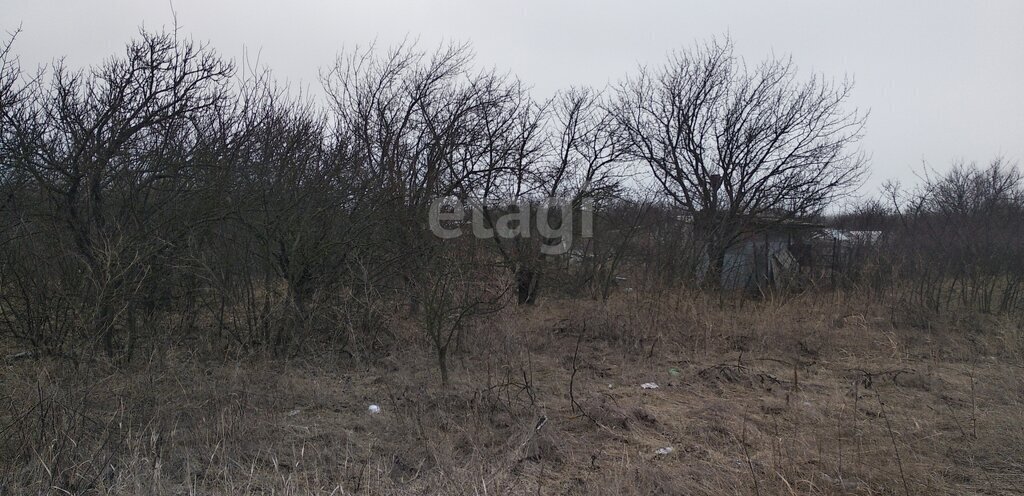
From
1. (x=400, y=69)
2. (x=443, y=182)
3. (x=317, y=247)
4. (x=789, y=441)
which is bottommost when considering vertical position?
(x=789, y=441)

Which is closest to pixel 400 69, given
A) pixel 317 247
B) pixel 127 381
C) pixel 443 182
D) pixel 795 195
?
pixel 443 182

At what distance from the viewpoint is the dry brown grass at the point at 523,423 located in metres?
3.19

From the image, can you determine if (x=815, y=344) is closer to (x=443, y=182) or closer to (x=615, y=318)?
(x=615, y=318)

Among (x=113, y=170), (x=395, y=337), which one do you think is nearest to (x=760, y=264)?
Answer: (x=395, y=337)

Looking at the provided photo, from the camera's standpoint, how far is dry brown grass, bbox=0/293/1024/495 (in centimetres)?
319

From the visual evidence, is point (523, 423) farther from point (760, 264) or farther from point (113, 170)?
point (760, 264)

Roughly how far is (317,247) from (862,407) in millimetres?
5101

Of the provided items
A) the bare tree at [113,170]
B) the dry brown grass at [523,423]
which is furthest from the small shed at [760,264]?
the bare tree at [113,170]

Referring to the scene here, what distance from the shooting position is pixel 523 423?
4.10 meters

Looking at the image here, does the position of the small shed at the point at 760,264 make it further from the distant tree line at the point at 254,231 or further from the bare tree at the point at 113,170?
the bare tree at the point at 113,170

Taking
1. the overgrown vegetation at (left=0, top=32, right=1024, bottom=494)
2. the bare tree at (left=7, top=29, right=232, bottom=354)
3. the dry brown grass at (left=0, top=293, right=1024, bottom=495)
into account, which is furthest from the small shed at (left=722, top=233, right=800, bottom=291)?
the bare tree at (left=7, top=29, right=232, bottom=354)

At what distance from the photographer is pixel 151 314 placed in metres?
5.53

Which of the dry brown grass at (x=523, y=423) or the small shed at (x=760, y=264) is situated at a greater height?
the small shed at (x=760, y=264)

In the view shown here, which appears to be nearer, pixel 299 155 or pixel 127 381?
pixel 127 381
